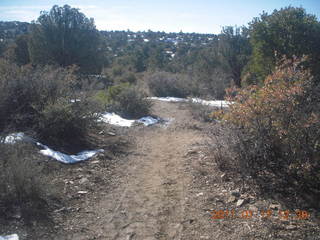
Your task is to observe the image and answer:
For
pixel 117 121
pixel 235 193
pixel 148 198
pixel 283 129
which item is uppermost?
pixel 283 129

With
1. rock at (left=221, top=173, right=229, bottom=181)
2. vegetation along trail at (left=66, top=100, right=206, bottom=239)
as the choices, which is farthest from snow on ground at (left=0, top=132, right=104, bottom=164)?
rock at (left=221, top=173, right=229, bottom=181)

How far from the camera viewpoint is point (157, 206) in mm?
4094

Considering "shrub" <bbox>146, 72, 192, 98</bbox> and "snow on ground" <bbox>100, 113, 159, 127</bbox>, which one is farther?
"shrub" <bbox>146, 72, 192, 98</bbox>

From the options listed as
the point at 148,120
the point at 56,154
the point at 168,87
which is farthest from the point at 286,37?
the point at 56,154

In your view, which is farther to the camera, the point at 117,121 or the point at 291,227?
the point at 117,121

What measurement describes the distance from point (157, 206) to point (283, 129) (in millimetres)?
2253

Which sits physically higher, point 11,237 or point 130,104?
point 130,104

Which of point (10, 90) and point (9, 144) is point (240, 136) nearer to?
point (9, 144)

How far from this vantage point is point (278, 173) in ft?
14.5

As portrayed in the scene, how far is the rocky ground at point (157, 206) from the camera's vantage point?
335 centimetres

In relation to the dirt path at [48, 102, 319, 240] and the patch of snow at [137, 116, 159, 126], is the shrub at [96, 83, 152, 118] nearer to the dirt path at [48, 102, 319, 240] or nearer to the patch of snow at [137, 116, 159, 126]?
the patch of snow at [137, 116, 159, 126]
